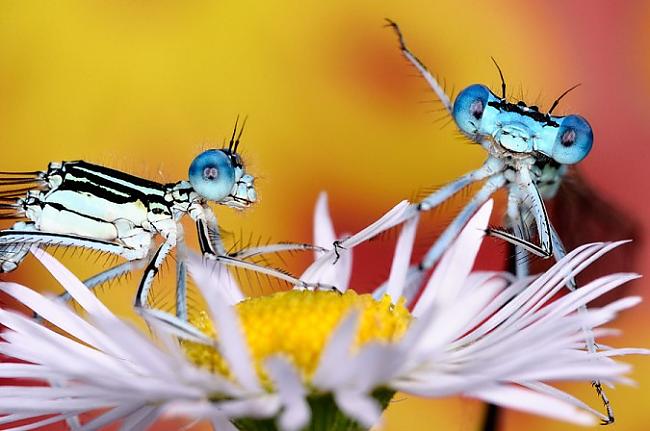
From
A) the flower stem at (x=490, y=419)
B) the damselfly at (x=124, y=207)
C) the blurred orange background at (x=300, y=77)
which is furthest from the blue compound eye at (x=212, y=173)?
the blurred orange background at (x=300, y=77)

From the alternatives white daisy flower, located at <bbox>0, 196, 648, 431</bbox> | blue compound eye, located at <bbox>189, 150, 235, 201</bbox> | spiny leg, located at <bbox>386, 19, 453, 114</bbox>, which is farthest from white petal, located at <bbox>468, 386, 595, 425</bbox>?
spiny leg, located at <bbox>386, 19, 453, 114</bbox>

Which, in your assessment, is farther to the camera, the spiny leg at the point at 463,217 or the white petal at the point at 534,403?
the spiny leg at the point at 463,217

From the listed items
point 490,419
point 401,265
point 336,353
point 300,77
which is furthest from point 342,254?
point 300,77

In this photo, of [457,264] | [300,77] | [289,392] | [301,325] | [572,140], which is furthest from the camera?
[300,77]

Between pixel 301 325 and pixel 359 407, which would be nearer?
pixel 359 407

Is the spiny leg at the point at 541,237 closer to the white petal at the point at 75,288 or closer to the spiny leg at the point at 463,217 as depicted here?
the spiny leg at the point at 463,217

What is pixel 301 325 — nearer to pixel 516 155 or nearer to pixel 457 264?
pixel 457 264

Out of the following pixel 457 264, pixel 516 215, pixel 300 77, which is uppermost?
pixel 300 77

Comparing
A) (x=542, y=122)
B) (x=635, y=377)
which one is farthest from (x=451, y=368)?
(x=635, y=377)
